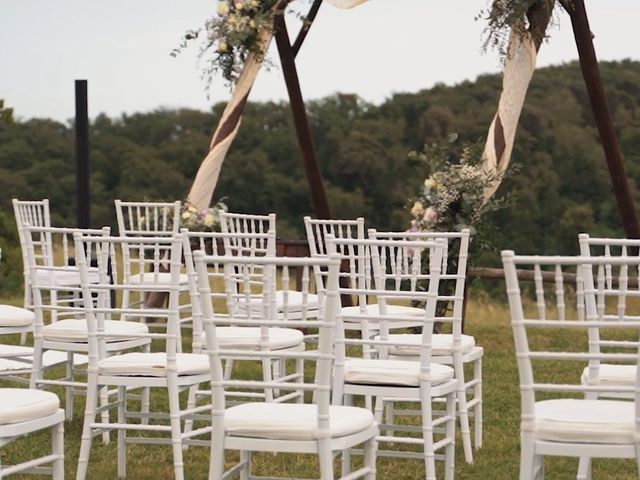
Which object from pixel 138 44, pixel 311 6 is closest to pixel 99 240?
pixel 311 6

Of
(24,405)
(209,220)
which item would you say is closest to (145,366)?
(24,405)

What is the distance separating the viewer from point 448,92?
2273cm

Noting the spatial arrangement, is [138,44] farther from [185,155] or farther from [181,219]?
[181,219]

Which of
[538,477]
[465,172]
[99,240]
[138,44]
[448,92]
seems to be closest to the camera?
[538,477]

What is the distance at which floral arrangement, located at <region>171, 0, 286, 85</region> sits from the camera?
1012 cm

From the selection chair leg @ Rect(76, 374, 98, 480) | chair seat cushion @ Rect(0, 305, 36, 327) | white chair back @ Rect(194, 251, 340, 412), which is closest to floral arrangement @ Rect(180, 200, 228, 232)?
chair seat cushion @ Rect(0, 305, 36, 327)

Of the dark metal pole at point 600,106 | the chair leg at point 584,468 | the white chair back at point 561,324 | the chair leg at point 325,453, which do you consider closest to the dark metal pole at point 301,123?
the dark metal pole at point 600,106

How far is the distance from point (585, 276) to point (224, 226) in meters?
3.35

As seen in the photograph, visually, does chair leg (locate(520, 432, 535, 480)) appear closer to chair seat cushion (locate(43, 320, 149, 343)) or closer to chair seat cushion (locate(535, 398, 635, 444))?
chair seat cushion (locate(535, 398, 635, 444))

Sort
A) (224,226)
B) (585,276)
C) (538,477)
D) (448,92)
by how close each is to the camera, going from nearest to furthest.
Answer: (538,477) < (585,276) < (224,226) < (448,92)

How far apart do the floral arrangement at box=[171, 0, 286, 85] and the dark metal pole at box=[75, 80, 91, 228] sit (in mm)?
1125

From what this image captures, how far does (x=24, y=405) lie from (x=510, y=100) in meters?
5.95

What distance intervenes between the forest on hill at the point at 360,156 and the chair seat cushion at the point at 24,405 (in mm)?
15139

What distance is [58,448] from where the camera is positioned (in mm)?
4289
